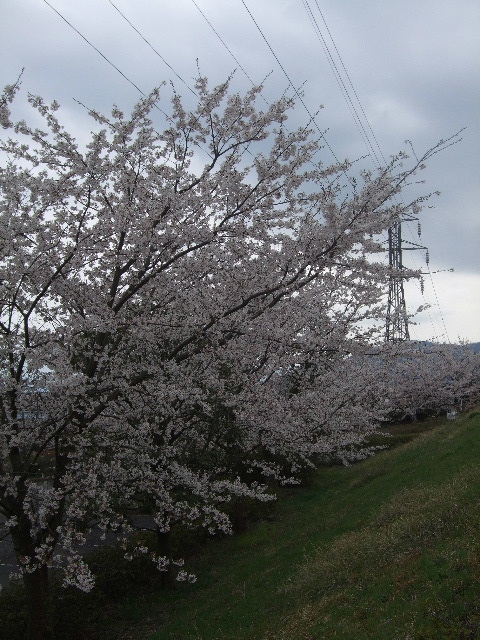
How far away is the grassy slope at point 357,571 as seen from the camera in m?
6.13

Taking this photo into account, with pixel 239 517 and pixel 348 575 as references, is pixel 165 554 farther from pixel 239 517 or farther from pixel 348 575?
pixel 348 575

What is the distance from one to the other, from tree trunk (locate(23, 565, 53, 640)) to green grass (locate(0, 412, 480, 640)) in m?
1.46

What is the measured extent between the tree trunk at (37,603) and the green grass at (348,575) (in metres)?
1.46

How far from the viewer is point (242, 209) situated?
8.33 meters

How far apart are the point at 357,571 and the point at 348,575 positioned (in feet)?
0.54

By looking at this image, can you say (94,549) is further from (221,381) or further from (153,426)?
(221,381)

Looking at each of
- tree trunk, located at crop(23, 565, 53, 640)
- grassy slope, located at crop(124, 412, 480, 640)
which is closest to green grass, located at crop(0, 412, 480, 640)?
grassy slope, located at crop(124, 412, 480, 640)

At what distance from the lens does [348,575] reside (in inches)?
331

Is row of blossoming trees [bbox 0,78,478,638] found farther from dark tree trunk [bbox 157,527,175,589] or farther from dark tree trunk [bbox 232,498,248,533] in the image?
dark tree trunk [bbox 232,498,248,533]

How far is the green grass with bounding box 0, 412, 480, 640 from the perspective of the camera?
6176 mm

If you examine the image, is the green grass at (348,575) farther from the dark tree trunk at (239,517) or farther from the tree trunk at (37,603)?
the tree trunk at (37,603)

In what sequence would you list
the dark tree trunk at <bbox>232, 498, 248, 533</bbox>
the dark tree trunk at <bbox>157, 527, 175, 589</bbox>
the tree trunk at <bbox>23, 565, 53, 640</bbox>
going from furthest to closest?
the dark tree trunk at <bbox>232, 498, 248, 533</bbox>, the dark tree trunk at <bbox>157, 527, 175, 589</bbox>, the tree trunk at <bbox>23, 565, 53, 640</bbox>

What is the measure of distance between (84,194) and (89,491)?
4.46 meters

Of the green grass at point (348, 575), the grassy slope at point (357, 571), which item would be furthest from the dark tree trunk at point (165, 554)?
the grassy slope at point (357, 571)
